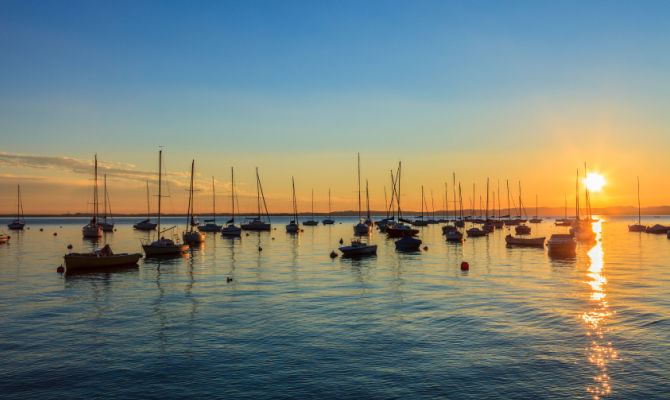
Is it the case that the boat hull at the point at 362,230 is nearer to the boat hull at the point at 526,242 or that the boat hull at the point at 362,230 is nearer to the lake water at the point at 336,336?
the boat hull at the point at 526,242

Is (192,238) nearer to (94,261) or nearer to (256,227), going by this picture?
(94,261)

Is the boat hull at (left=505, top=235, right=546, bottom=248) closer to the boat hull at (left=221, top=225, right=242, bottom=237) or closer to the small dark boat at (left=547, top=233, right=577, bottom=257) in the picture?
the small dark boat at (left=547, top=233, right=577, bottom=257)

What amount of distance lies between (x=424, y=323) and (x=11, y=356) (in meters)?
22.3

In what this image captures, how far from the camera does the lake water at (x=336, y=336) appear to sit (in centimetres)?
1964

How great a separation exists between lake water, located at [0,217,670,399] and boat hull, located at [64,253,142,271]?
3452mm

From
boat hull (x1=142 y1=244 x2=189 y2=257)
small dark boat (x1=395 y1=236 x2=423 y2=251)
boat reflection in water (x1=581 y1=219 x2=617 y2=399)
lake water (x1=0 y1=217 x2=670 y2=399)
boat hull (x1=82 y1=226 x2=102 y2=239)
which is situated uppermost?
boat hull (x1=82 y1=226 x2=102 y2=239)

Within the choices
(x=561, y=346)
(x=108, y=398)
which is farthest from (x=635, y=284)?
(x=108, y=398)

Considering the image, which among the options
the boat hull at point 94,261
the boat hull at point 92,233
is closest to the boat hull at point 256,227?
the boat hull at point 92,233

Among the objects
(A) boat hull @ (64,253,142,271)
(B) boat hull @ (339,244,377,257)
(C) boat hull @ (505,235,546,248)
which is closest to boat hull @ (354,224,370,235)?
(C) boat hull @ (505,235,546,248)

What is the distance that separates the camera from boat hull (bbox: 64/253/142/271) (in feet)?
183

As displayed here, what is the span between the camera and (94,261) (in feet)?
189

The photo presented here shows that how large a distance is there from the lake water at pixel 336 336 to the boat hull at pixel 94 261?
136 inches

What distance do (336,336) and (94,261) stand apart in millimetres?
41876

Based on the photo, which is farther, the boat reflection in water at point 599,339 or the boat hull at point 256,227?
the boat hull at point 256,227
